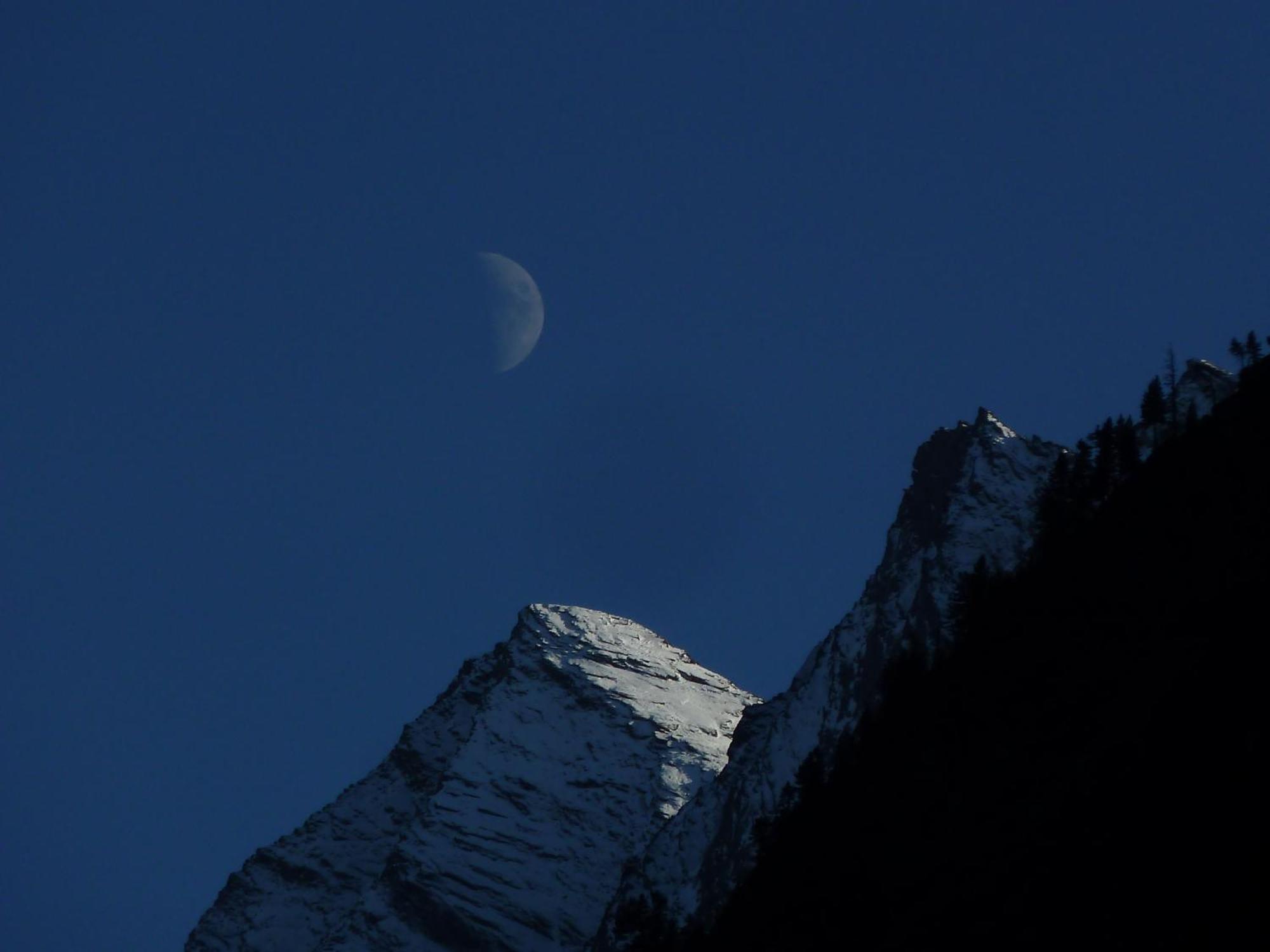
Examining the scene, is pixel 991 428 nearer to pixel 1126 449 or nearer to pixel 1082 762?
pixel 1126 449

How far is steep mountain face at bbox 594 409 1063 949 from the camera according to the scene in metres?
125

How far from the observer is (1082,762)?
170 ft

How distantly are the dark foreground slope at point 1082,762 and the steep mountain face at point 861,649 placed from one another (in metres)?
22.6

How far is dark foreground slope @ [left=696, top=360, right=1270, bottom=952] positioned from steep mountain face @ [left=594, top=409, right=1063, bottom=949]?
2263 centimetres

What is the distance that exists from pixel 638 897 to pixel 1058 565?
215 ft

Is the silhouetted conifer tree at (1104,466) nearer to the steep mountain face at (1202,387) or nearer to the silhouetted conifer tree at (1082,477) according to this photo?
the silhouetted conifer tree at (1082,477)

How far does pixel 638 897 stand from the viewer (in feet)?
450

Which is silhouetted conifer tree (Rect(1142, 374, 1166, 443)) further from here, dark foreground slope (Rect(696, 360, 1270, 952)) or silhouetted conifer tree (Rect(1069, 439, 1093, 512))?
dark foreground slope (Rect(696, 360, 1270, 952))

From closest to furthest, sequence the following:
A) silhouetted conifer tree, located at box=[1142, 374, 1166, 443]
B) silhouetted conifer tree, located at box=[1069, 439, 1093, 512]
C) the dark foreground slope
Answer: the dark foreground slope → silhouetted conifer tree, located at box=[1069, 439, 1093, 512] → silhouetted conifer tree, located at box=[1142, 374, 1166, 443]

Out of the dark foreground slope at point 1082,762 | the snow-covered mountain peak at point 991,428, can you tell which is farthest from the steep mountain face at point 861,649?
the dark foreground slope at point 1082,762

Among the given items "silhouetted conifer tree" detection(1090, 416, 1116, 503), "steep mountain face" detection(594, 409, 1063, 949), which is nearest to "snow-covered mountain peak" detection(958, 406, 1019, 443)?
"steep mountain face" detection(594, 409, 1063, 949)

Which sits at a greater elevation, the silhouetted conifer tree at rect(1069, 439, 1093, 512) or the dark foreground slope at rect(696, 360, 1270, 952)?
the silhouetted conifer tree at rect(1069, 439, 1093, 512)

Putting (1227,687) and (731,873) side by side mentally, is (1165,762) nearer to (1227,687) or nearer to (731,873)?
(1227,687)

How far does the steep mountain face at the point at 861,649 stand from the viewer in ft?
409
